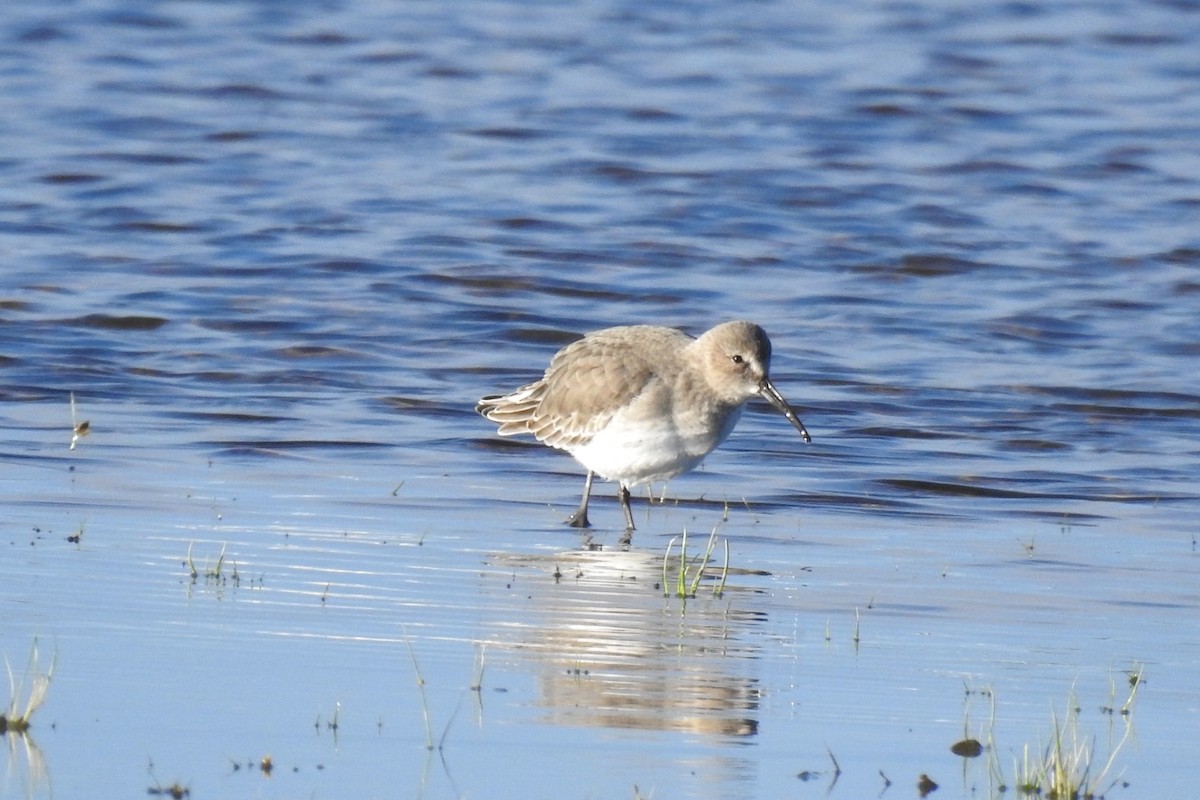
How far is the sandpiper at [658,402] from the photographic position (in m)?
9.70

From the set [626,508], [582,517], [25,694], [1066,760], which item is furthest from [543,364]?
[1066,760]

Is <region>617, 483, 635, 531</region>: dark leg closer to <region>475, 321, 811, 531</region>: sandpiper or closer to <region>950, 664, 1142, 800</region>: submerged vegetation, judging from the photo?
<region>475, 321, 811, 531</region>: sandpiper

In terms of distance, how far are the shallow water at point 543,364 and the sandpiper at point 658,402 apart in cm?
35

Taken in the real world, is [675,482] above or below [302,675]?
below

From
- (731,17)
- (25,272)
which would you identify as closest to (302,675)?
(25,272)

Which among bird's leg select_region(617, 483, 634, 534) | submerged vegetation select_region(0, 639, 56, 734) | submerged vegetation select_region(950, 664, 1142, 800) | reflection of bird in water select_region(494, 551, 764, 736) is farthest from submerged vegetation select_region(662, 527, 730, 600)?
submerged vegetation select_region(0, 639, 56, 734)

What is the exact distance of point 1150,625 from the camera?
772 cm

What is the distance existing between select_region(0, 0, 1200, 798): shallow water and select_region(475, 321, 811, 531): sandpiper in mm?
352

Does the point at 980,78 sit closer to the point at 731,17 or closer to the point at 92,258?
the point at 731,17

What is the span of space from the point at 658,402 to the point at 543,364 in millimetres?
4717

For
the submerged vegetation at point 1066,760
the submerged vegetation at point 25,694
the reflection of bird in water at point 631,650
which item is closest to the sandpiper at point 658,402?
the reflection of bird in water at point 631,650

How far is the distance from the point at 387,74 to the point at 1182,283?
35.7 feet

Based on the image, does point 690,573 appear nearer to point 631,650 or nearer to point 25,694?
point 631,650

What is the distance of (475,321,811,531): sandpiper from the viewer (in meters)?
9.70
